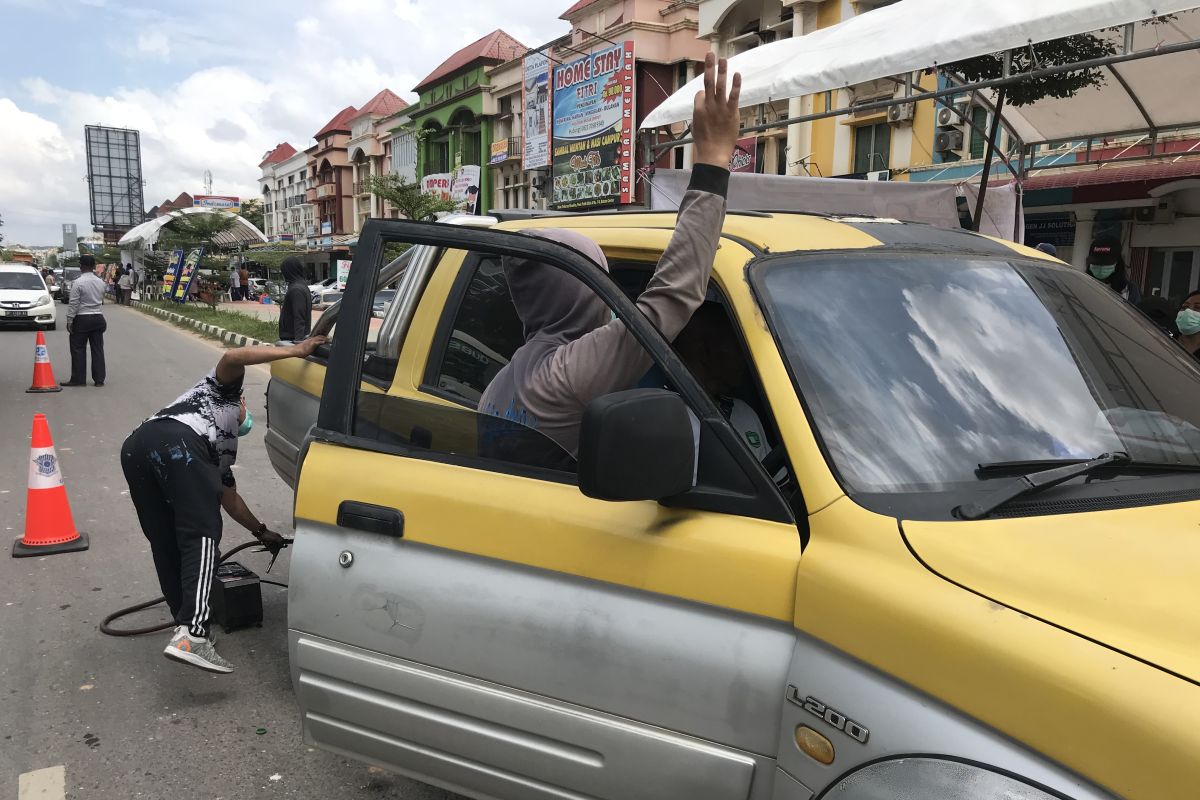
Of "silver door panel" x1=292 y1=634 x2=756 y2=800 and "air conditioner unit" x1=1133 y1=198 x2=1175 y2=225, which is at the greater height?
"air conditioner unit" x1=1133 y1=198 x2=1175 y2=225

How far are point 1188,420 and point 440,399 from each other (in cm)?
200

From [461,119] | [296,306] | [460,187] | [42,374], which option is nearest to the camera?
[296,306]

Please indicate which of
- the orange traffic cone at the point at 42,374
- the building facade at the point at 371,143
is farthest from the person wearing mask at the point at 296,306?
the building facade at the point at 371,143

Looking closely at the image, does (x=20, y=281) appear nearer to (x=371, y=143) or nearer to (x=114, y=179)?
(x=371, y=143)

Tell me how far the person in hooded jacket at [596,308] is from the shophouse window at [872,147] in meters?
20.0

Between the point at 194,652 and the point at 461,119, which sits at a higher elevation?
the point at 461,119

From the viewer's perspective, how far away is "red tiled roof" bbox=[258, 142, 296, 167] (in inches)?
3418

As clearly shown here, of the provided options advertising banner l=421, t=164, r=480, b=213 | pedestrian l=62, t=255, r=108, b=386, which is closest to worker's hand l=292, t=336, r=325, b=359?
pedestrian l=62, t=255, r=108, b=386

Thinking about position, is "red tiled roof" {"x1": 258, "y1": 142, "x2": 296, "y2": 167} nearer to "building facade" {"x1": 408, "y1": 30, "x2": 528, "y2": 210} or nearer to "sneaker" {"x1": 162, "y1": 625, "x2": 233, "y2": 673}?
"building facade" {"x1": 408, "y1": 30, "x2": 528, "y2": 210}

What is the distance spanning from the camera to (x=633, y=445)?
1.63 metres

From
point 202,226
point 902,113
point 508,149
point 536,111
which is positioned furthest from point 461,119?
point 902,113

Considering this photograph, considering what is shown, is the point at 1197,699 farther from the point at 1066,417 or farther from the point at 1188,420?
the point at 1188,420

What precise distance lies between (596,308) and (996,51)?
3.97 meters

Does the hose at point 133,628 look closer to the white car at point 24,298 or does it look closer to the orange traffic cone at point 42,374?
the orange traffic cone at point 42,374
